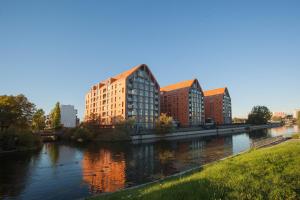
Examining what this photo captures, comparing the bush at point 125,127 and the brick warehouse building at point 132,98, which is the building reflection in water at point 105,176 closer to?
the bush at point 125,127

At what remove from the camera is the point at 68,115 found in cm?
16562

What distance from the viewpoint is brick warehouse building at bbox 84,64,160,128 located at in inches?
4149

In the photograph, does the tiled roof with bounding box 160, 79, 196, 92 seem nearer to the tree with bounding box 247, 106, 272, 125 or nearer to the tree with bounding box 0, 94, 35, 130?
the tree with bounding box 247, 106, 272, 125

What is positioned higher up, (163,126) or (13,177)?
(163,126)

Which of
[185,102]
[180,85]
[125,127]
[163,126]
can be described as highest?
[180,85]

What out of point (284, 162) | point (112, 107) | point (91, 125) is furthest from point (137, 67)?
point (284, 162)

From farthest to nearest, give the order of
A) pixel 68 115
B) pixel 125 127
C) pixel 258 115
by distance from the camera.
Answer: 1. pixel 258 115
2. pixel 68 115
3. pixel 125 127

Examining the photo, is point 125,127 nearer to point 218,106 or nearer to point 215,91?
point 218,106

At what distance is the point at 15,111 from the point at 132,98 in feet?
166

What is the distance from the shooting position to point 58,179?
3059 cm

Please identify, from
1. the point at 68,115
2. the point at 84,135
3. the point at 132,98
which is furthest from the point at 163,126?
the point at 68,115

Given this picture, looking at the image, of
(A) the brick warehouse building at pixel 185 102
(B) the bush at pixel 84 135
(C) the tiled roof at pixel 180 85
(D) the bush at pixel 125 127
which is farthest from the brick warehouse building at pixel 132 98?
(C) the tiled roof at pixel 180 85

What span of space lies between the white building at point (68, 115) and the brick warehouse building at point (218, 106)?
101 meters

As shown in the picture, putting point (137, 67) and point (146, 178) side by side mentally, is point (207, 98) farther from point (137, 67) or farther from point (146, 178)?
point (146, 178)
